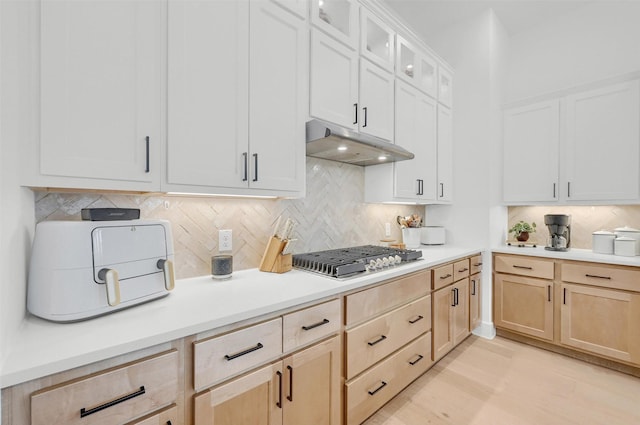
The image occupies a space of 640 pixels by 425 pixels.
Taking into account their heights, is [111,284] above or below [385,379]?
above

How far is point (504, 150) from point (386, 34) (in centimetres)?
186

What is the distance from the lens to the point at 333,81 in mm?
1865

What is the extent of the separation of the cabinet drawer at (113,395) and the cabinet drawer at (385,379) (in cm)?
96

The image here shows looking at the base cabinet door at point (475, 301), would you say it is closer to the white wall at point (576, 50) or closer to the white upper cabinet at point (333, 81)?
the white upper cabinet at point (333, 81)

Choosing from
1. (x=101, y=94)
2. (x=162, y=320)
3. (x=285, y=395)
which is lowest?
(x=285, y=395)

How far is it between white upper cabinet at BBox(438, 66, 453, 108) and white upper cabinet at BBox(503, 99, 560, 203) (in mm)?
627

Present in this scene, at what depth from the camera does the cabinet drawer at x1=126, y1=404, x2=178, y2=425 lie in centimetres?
86

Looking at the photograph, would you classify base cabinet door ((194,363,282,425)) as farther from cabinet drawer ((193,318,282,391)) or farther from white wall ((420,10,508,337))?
white wall ((420,10,508,337))

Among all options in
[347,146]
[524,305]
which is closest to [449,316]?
[524,305]

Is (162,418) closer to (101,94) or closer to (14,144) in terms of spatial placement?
(14,144)

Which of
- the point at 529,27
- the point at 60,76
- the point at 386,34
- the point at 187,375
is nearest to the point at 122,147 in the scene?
the point at 60,76

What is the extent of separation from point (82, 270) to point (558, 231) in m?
3.55

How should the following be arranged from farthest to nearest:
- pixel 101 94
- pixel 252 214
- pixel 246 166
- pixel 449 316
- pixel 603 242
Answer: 1. pixel 603 242
2. pixel 449 316
3. pixel 252 214
4. pixel 246 166
5. pixel 101 94

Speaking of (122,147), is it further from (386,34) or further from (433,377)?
(433,377)
